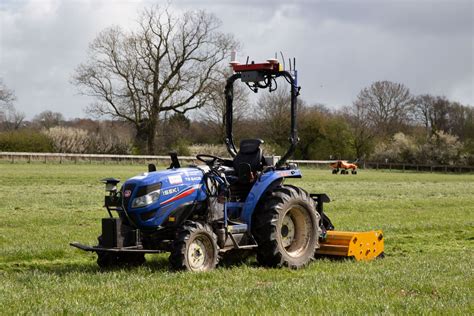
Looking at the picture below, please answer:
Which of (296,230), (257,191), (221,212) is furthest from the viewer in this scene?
(296,230)

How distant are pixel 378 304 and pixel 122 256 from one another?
4.39 m

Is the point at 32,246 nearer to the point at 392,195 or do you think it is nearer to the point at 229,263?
the point at 229,263

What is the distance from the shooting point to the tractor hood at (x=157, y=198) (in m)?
9.39

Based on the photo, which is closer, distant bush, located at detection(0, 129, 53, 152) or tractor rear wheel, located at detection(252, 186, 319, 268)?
tractor rear wheel, located at detection(252, 186, 319, 268)

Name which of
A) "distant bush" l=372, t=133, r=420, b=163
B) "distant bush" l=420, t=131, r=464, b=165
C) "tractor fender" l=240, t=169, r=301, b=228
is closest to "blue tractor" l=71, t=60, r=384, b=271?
"tractor fender" l=240, t=169, r=301, b=228

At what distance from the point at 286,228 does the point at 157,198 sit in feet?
7.80

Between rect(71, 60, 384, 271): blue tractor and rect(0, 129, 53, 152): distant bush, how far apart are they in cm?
5491

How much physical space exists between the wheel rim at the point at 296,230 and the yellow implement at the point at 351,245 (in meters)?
0.60

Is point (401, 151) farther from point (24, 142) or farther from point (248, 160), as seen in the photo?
point (248, 160)

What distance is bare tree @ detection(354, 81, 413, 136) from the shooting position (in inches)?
3831

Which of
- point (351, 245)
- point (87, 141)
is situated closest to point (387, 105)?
point (87, 141)

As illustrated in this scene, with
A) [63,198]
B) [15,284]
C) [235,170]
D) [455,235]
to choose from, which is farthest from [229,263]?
[63,198]

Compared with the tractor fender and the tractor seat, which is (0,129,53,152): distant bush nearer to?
the tractor seat

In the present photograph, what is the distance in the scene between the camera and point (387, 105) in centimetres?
9919
